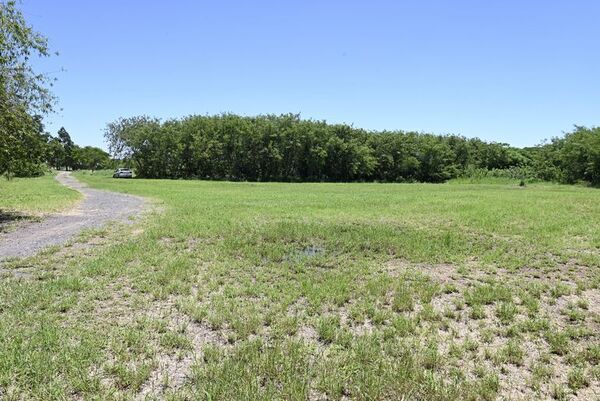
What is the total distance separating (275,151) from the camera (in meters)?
55.6

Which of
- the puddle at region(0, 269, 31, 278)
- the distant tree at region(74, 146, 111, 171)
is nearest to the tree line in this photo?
the puddle at region(0, 269, 31, 278)

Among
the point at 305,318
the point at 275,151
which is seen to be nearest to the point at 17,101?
the point at 305,318

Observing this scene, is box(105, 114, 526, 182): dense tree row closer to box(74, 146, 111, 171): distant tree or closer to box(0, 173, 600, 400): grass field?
box(0, 173, 600, 400): grass field

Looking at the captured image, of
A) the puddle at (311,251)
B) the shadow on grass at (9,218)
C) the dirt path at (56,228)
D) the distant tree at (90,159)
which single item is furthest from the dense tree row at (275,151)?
the distant tree at (90,159)

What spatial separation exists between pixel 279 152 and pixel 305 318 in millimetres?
51387

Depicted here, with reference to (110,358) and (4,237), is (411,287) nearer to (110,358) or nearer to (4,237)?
(110,358)

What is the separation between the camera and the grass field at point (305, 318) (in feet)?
12.5

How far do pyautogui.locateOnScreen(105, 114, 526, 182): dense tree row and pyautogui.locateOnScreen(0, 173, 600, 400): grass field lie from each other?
153 ft

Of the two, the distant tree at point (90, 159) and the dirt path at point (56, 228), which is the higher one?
the distant tree at point (90, 159)

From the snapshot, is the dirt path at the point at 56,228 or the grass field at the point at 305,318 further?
the dirt path at the point at 56,228

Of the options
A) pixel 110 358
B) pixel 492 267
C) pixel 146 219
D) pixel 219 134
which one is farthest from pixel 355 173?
pixel 110 358

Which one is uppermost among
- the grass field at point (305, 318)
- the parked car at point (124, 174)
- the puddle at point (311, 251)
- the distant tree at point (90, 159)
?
the distant tree at point (90, 159)

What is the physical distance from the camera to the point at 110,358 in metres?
4.22

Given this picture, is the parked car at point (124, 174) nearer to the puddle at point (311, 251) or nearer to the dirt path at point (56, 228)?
the dirt path at point (56, 228)
